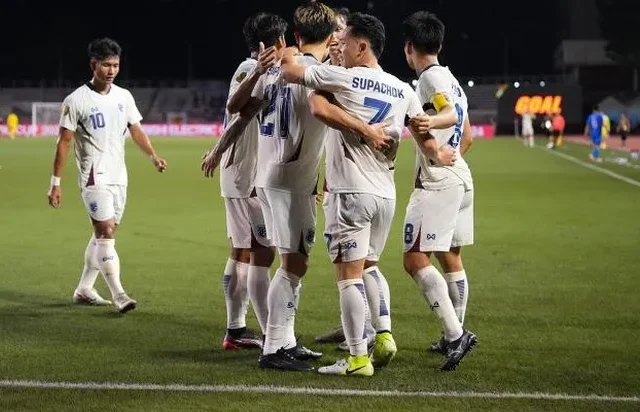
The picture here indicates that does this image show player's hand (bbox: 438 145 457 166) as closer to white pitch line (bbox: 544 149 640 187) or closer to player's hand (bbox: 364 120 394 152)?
player's hand (bbox: 364 120 394 152)

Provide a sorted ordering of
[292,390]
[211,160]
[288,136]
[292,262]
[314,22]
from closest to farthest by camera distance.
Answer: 1. [292,390]
2. [314,22]
3. [288,136]
4. [292,262]
5. [211,160]

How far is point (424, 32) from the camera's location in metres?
6.97

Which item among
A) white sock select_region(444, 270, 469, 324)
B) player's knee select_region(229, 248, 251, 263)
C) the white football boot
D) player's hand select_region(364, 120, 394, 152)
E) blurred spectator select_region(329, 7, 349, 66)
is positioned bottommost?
the white football boot

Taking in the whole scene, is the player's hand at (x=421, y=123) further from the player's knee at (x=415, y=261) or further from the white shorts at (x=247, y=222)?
the white shorts at (x=247, y=222)

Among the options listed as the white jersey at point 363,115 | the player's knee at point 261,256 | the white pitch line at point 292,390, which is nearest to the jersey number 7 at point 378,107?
the white jersey at point 363,115

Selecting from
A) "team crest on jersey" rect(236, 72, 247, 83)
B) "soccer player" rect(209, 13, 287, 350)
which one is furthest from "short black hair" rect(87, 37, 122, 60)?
"team crest on jersey" rect(236, 72, 247, 83)

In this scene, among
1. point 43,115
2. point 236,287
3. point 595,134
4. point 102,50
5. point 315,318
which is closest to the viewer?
point 236,287

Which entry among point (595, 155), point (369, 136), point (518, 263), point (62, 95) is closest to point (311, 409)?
point (369, 136)

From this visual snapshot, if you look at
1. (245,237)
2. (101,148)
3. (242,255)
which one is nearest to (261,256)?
(245,237)

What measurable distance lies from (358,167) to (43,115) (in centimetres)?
6283

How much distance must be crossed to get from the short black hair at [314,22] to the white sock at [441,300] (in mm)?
1716

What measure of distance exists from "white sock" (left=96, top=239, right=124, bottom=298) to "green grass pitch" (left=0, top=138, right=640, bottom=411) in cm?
29

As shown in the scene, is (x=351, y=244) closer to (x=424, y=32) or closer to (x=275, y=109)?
(x=275, y=109)

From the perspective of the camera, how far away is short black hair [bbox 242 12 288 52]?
22.5 feet
